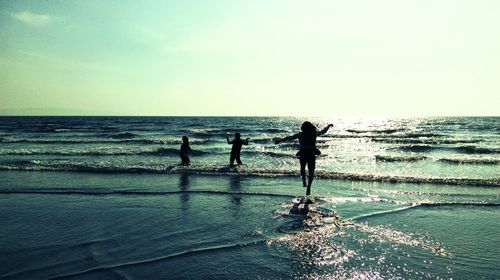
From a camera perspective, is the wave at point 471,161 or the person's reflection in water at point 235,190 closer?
the person's reflection in water at point 235,190

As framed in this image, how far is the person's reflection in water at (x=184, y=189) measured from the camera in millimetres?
8867

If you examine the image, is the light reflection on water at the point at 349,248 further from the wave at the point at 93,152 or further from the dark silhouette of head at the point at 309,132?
the wave at the point at 93,152

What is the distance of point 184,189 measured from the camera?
36.7 feet

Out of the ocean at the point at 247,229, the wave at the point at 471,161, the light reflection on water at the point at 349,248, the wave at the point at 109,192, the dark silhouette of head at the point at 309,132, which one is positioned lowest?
the wave at the point at 471,161

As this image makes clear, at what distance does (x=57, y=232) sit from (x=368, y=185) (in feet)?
31.7

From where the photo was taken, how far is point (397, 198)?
9984 mm

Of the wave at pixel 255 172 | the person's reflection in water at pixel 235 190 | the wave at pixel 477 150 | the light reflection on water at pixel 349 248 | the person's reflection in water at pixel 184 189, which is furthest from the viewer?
the wave at pixel 477 150

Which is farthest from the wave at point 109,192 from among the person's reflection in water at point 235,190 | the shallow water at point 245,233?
the person's reflection in water at point 235,190

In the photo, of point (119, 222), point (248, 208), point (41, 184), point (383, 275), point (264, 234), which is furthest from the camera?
point (41, 184)

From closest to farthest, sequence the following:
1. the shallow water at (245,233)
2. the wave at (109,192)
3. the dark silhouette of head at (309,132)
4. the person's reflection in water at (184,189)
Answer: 1. the shallow water at (245,233)
2. the person's reflection in water at (184,189)
3. the dark silhouette of head at (309,132)
4. the wave at (109,192)

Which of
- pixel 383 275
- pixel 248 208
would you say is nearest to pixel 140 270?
pixel 383 275

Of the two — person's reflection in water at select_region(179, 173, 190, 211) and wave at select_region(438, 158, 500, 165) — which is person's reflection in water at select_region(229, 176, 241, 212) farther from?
wave at select_region(438, 158, 500, 165)

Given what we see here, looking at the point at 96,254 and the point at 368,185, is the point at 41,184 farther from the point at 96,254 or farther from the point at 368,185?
the point at 368,185

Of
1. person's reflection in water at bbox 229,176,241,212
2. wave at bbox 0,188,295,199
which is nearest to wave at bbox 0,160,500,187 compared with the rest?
person's reflection in water at bbox 229,176,241,212
